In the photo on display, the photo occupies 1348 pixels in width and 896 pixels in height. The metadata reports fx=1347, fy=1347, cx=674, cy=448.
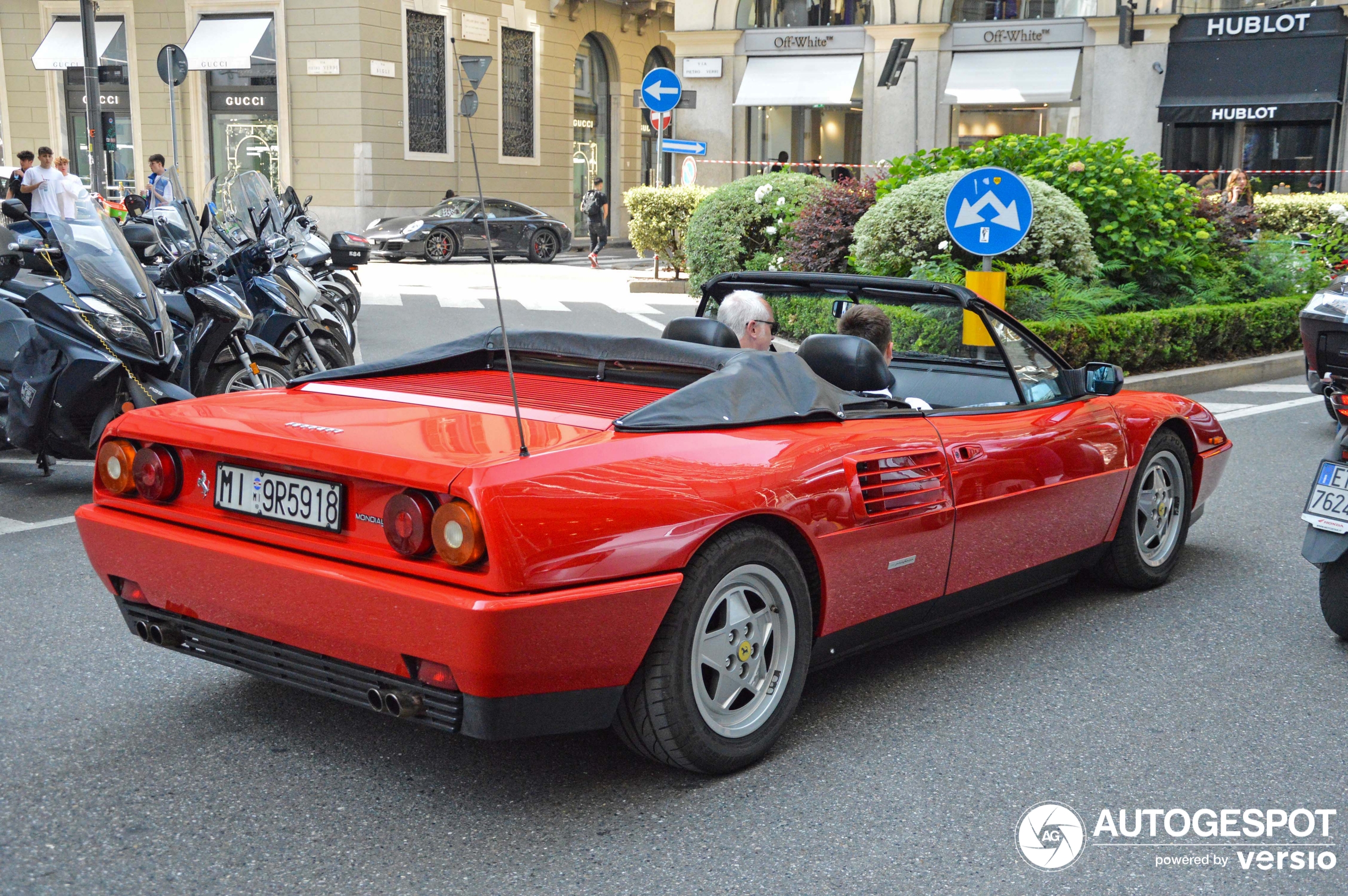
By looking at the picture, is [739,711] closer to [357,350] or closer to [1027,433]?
[1027,433]

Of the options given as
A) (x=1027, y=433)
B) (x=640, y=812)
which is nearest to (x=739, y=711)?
(x=640, y=812)

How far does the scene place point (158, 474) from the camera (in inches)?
141

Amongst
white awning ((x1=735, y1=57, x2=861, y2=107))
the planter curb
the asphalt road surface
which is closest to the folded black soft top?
the asphalt road surface

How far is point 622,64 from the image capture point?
39.9 meters

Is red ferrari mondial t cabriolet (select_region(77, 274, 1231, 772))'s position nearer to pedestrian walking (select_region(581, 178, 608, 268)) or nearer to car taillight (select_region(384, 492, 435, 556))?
car taillight (select_region(384, 492, 435, 556))

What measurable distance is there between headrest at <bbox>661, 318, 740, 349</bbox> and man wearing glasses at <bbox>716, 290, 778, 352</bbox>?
1.85 ft

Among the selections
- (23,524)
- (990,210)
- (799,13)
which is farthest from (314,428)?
(799,13)

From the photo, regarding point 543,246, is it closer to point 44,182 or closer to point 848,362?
point 44,182

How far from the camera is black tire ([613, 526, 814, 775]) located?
3.27 m

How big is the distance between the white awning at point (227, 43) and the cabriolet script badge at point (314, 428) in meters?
29.8

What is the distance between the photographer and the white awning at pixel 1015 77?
2856 centimetres

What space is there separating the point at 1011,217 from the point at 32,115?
3129 cm

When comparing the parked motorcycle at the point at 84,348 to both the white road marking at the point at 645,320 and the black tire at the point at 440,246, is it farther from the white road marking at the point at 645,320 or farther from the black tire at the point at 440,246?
the black tire at the point at 440,246

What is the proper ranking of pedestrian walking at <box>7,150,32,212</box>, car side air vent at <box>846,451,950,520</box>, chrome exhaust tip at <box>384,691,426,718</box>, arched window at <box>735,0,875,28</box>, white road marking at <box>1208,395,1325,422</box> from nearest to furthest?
chrome exhaust tip at <box>384,691,426,718</box> < car side air vent at <box>846,451,950,520</box> < white road marking at <box>1208,395,1325,422</box> < pedestrian walking at <box>7,150,32,212</box> < arched window at <box>735,0,875,28</box>
